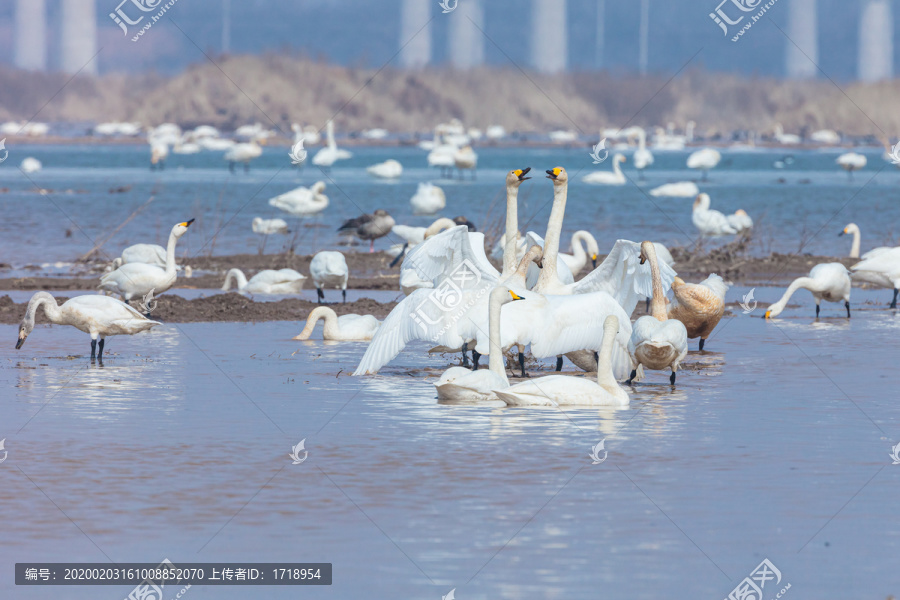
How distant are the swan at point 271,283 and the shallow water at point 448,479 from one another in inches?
179

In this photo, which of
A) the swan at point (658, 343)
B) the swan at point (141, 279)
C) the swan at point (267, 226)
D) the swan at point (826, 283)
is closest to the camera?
the swan at point (658, 343)

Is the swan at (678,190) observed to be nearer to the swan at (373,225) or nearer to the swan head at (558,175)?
the swan at (373,225)

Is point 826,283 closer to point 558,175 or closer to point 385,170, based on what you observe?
point 558,175

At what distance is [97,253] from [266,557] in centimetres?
1592

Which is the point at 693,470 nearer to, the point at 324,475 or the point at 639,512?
the point at 639,512

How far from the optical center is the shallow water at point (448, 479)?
18.8ft

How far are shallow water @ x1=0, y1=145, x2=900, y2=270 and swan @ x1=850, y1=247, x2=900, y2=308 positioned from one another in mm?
4364

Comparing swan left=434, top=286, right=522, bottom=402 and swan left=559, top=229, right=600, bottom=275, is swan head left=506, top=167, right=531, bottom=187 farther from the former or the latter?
swan left=559, top=229, right=600, bottom=275

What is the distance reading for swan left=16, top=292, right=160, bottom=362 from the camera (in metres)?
11.1

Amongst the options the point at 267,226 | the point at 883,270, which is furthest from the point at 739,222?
the point at 883,270

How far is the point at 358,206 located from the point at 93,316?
69.5ft

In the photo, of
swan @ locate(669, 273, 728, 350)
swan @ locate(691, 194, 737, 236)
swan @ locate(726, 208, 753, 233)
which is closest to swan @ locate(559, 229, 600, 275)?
swan @ locate(669, 273, 728, 350)

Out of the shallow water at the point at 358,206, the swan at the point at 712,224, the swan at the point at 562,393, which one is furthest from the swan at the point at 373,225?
the swan at the point at 562,393

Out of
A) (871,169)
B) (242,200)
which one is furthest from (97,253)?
(871,169)
